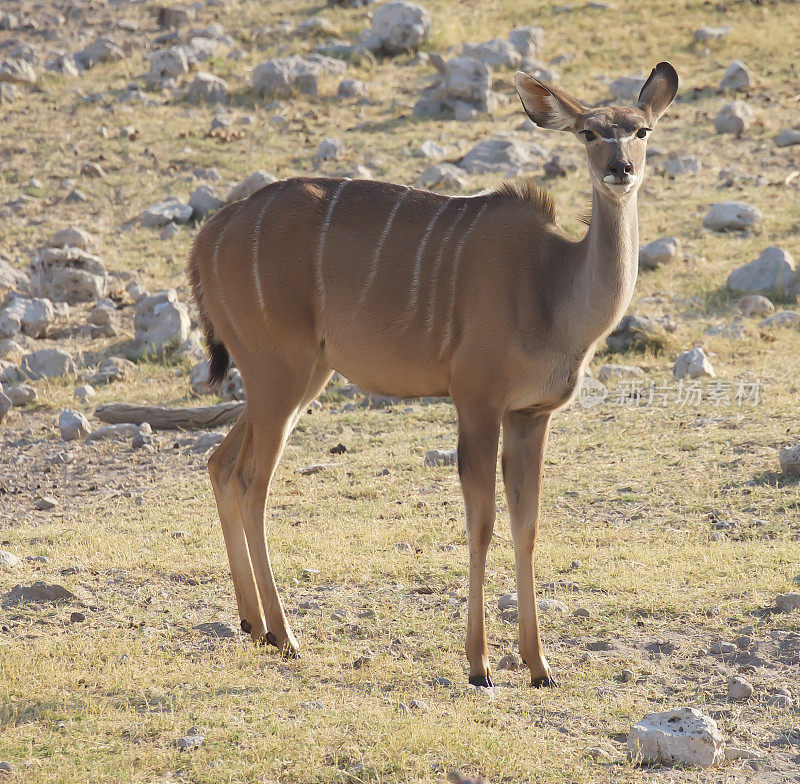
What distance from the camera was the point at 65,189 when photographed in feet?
48.9

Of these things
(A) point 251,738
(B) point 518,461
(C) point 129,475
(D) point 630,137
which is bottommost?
(C) point 129,475

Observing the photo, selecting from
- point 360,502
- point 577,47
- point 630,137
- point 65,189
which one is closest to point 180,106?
point 65,189

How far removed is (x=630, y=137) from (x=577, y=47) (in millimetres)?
14908

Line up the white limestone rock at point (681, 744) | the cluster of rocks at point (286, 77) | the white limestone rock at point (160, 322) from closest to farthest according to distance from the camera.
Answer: the white limestone rock at point (681, 744)
the white limestone rock at point (160, 322)
the cluster of rocks at point (286, 77)

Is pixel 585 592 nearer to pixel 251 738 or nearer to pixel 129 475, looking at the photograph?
pixel 251 738

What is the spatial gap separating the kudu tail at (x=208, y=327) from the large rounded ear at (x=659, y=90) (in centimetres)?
226

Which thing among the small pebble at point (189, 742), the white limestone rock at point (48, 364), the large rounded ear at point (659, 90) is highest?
the large rounded ear at point (659, 90)

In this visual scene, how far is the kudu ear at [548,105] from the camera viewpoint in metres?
5.32

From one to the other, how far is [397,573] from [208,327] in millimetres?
1667

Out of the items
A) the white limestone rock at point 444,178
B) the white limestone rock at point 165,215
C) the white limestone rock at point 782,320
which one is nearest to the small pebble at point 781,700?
the white limestone rock at point 782,320

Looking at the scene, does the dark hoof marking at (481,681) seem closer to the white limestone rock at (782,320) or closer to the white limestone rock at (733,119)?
the white limestone rock at (782,320)

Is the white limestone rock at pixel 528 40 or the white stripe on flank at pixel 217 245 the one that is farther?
the white limestone rock at pixel 528 40

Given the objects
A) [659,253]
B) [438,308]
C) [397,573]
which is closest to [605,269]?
[438,308]

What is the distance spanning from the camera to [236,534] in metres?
5.87
